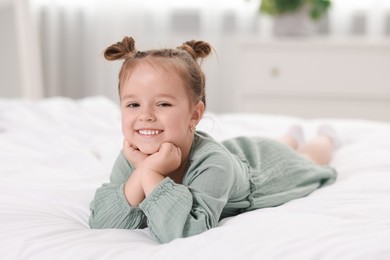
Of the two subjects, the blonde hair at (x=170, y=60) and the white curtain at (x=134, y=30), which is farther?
the white curtain at (x=134, y=30)

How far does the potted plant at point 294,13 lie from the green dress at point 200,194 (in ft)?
6.38

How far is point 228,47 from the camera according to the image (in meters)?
3.86

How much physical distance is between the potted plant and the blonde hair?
6.92 ft

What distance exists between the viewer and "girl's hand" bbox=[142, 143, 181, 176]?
4.08 feet

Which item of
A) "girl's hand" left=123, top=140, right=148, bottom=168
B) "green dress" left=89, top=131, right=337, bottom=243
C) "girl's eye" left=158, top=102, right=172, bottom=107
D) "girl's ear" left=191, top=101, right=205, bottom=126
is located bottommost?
"green dress" left=89, top=131, right=337, bottom=243

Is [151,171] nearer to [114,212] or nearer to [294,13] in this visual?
[114,212]

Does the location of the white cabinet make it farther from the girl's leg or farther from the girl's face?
the girl's face

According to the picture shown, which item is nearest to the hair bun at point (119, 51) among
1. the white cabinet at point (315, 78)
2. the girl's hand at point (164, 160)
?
the girl's hand at point (164, 160)

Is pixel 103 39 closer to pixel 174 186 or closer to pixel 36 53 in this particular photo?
pixel 36 53

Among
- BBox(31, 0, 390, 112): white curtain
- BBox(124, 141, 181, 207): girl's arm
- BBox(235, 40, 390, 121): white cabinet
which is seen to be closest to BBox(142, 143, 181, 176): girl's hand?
BBox(124, 141, 181, 207): girl's arm

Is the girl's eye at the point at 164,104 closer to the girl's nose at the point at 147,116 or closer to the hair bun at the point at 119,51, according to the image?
the girl's nose at the point at 147,116

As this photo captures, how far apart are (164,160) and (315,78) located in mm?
2290

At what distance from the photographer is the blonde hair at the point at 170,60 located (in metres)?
1.27

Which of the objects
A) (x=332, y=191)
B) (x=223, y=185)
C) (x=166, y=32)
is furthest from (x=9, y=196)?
(x=166, y=32)
